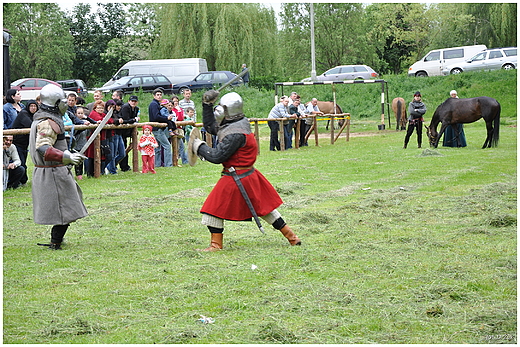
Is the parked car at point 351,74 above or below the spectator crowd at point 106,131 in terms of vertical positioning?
above

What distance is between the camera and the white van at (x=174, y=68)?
38.6m

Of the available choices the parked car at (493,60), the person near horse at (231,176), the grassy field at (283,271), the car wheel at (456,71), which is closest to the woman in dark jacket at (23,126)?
the grassy field at (283,271)

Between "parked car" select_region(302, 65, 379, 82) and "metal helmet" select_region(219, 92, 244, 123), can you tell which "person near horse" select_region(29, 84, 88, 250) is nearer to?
"metal helmet" select_region(219, 92, 244, 123)

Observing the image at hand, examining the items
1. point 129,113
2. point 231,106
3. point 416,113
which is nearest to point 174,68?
point 416,113

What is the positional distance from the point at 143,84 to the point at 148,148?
22659 millimetres

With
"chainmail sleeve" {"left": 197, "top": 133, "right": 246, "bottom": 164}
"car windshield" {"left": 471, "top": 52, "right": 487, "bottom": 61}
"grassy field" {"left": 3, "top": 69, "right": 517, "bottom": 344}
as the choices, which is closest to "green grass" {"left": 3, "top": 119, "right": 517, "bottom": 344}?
"grassy field" {"left": 3, "top": 69, "right": 517, "bottom": 344}

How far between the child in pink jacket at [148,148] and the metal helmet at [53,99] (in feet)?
24.9

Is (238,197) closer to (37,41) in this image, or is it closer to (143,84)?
(143,84)

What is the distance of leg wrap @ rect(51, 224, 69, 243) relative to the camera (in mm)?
7690

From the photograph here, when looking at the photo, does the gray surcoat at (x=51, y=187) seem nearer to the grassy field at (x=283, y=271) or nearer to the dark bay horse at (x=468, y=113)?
the grassy field at (x=283, y=271)

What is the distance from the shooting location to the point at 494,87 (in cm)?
3434

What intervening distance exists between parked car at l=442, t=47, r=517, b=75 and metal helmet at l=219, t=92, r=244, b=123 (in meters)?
32.5

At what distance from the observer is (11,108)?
44.1ft

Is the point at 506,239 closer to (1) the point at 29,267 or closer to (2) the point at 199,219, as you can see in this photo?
(2) the point at 199,219
